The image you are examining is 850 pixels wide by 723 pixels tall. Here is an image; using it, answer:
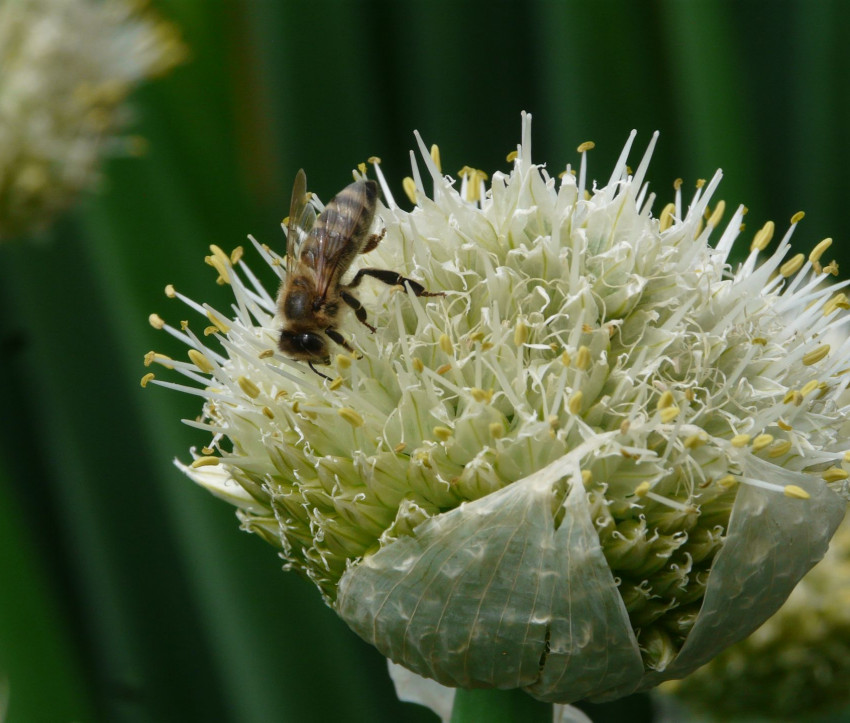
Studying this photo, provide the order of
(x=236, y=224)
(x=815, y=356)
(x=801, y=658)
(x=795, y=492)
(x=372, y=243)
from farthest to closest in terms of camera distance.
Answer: (x=236, y=224), (x=801, y=658), (x=372, y=243), (x=815, y=356), (x=795, y=492)

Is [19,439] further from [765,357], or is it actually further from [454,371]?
[765,357]

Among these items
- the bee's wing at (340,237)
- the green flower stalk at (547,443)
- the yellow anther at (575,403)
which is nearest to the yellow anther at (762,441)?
the green flower stalk at (547,443)

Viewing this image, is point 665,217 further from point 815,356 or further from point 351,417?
point 351,417

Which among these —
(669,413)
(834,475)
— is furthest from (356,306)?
(834,475)

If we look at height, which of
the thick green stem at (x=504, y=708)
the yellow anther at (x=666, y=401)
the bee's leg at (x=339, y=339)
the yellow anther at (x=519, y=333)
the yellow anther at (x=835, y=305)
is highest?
the bee's leg at (x=339, y=339)

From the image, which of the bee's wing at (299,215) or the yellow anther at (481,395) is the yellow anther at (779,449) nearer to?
the yellow anther at (481,395)

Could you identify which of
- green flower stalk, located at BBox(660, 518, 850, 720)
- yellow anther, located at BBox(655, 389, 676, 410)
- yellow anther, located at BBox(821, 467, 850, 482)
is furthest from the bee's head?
green flower stalk, located at BBox(660, 518, 850, 720)

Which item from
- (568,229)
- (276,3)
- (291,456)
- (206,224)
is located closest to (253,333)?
(291,456)
